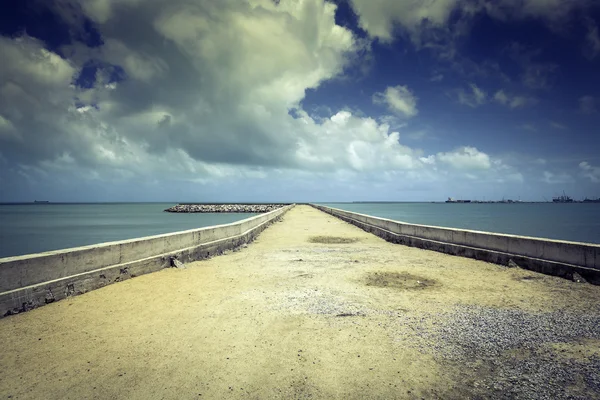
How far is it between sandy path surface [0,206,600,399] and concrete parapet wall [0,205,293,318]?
0.85ft

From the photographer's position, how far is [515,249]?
814 centimetres

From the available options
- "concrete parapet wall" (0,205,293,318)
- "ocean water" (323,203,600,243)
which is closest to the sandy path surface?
"concrete parapet wall" (0,205,293,318)

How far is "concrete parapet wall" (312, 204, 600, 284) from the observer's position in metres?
6.52

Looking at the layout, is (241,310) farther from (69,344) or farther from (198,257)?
(198,257)

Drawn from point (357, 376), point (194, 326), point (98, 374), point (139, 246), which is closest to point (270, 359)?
point (357, 376)

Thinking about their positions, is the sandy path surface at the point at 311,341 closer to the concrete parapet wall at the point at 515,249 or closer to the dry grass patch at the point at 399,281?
the dry grass patch at the point at 399,281

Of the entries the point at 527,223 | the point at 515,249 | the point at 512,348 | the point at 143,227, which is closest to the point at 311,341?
the point at 512,348

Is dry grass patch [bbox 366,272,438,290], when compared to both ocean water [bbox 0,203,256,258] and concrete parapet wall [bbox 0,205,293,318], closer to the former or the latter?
concrete parapet wall [bbox 0,205,293,318]

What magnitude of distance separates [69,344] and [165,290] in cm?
237

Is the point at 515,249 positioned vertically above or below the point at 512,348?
above

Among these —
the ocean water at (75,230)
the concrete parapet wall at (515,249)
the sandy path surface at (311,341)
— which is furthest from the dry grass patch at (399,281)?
the ocean water at (75,230)

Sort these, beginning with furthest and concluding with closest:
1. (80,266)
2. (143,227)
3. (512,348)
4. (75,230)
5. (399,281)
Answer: (143,227) < (75,230) < (399,281) < (80,266) < (512,348)

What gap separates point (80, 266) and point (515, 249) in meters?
10.4

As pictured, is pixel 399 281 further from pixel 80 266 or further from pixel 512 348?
pixel 80 266
